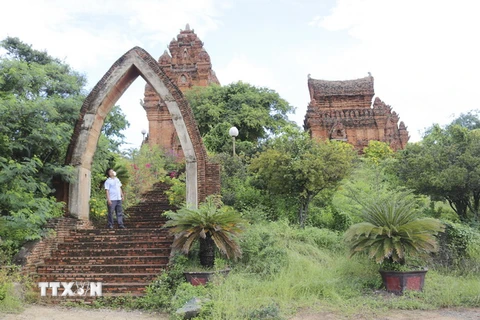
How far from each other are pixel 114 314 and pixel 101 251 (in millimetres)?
2332

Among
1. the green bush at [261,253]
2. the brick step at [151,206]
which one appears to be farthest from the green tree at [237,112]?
the green bush at [261,253]

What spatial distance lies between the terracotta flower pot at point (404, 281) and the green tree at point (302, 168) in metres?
4.01

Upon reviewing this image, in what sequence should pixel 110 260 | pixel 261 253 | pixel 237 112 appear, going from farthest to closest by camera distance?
pixel 237 112, pixel 110 260, pixel 261 253

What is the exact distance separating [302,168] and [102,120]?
5.22 m

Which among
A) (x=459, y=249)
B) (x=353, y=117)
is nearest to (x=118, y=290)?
(x=459, y=249)

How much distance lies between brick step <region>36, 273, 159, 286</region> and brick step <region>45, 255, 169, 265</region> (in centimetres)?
47

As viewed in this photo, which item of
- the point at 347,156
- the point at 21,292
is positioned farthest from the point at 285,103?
the point at 21,292

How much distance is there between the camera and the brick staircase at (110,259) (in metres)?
7.74

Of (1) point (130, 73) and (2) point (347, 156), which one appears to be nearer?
(1) point (130, 73)

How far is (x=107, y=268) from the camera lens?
318 inches

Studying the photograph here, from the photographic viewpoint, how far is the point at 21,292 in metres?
7.15

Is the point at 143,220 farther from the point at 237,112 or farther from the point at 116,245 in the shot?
the point at 237,112

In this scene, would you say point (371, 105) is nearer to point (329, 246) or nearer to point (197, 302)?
point (329, 246)
